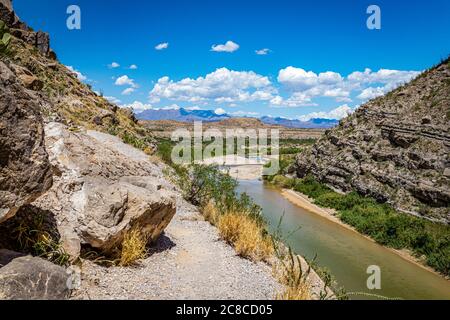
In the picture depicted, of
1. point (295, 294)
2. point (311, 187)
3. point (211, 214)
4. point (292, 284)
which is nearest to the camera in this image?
point (295, 294)

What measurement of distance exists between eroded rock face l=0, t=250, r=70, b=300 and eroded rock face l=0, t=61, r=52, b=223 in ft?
2.31

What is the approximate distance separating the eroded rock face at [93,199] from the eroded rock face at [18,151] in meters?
1.44

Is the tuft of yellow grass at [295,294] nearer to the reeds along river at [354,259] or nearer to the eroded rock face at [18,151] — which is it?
the eroded rock face at [18,151]

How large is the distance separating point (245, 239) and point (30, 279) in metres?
5.58

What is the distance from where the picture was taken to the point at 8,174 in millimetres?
5461

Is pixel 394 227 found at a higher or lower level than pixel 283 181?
lower

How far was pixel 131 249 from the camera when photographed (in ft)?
25.3

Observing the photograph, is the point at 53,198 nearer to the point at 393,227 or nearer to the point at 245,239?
the point at 245,239

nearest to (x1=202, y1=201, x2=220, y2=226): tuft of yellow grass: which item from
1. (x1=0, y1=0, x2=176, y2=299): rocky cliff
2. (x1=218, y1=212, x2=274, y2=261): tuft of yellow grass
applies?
(x1=218, y1=212, x2=274, y2=261): tuft of yellow grass
